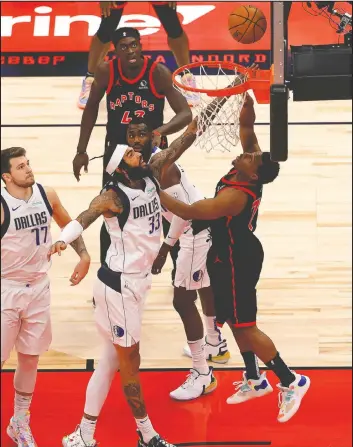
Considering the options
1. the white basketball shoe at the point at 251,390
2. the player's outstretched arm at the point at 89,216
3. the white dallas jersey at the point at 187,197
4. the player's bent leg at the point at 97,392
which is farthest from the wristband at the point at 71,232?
the white basketball shoe at the point at 251,390

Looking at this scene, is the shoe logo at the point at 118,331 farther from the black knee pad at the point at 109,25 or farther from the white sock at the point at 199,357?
the black knee pad at the point at 109,25

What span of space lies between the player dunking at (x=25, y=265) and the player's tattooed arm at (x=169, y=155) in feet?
2.14

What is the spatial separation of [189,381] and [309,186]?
2.59 m

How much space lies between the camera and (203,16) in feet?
39.2

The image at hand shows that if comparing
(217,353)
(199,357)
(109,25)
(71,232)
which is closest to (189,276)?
(199,357)

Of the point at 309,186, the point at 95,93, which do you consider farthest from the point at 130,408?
the point at 309,186

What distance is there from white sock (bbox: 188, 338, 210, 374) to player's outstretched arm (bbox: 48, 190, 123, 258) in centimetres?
129

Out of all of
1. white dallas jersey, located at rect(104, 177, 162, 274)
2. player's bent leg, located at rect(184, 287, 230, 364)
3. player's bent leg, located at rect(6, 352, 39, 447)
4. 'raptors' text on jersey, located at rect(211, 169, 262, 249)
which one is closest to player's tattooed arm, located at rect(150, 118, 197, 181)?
white dallas jersey, located at rect(104, 177, 162, 274)

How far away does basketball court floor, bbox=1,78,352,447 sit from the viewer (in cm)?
797

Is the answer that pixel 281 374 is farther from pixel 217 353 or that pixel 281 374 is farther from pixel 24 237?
pixel 24 237

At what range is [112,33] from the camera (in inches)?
408

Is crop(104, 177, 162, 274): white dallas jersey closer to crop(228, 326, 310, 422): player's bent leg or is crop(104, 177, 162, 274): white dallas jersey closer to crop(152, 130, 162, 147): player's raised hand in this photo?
crop(152, 130, 162, 147): player's raised hand

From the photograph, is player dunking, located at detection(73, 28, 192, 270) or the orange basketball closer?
the orange basketball

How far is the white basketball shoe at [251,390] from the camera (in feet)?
26.4
